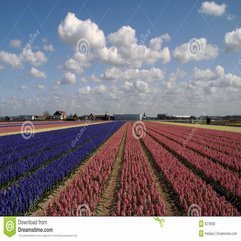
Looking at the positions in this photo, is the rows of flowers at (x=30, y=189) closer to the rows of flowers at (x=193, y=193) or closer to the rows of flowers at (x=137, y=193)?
the rows of flowers at (x=137, y=193)

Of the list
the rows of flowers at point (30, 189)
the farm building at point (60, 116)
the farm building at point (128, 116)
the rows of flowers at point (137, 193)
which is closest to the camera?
the rows of flowers at point (30, 189)

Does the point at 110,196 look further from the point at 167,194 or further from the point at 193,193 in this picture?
the point at 193,193

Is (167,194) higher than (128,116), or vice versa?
(128,116)

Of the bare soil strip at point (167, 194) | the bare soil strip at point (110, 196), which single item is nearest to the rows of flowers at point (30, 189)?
the bare soil strip at point (110, 196)

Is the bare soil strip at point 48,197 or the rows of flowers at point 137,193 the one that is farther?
the bare soil strip at point 48,197

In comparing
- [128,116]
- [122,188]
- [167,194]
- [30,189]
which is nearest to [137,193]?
[122,188]

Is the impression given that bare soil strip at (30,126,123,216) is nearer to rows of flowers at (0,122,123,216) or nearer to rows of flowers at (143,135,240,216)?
rows of flowers at (0,122,123,216)

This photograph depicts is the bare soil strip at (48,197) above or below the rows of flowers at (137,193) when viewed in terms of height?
below

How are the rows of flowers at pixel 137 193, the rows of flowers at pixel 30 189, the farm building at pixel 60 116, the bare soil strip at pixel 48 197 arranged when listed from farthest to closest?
the farm building at pixel 60 116
the bare soil strip at pixel 48 197
the rows of flowers at pixel 137 193
the rows of flowers at pixel 30 189

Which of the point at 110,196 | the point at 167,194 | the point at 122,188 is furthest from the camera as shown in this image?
the point at 122,188

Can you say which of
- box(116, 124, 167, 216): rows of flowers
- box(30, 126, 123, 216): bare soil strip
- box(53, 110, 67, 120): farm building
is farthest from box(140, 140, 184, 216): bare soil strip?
box(53, 110, 67, 120): farm building
